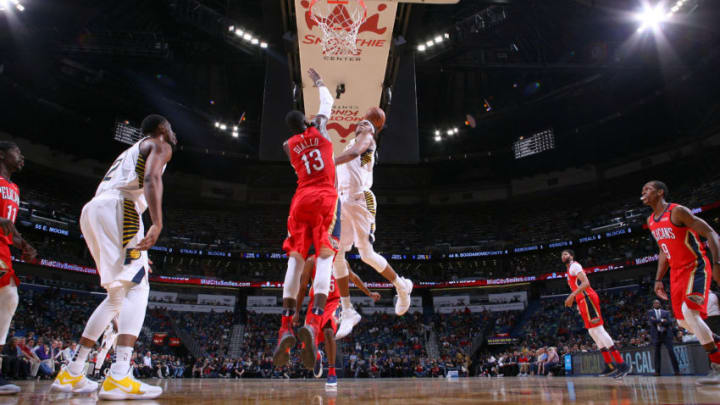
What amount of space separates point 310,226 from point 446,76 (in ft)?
71.6

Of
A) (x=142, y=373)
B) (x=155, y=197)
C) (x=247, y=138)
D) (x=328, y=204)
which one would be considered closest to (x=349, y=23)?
(x=328, y=204)

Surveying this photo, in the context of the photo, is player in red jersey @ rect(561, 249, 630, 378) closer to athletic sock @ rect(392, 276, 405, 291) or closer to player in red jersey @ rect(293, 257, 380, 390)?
athletic sock @ rect(392, 276, 405, 291)

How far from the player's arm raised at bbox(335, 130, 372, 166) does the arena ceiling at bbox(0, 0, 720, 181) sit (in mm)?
13086

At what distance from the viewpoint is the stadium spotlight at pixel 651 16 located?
53.3 ft

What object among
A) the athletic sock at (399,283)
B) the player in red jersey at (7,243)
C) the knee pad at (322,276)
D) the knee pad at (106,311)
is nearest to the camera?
the knee pad at (106,311)

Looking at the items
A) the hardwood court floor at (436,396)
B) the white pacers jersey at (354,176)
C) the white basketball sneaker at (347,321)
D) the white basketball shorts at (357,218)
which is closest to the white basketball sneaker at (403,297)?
the white basketball sneaker at (347,321)

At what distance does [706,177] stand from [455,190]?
14.5m

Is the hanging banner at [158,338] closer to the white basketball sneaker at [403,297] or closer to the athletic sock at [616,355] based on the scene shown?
the white basketball sneaker at [403,297]

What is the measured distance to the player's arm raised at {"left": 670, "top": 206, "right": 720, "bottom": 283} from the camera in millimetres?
4414

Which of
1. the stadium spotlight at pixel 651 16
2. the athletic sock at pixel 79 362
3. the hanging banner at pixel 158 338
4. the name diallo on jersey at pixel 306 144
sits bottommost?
the hanging banner at pixel 158 338

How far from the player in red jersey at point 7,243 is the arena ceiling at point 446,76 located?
13.8 meters

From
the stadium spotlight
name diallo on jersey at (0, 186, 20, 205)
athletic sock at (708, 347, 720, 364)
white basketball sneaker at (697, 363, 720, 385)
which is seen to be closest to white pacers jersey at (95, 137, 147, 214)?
name diallo on jersey at (0, 186, 20, 205)

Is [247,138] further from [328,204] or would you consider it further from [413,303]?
[328,204]

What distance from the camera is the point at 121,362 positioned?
8.98 feet
